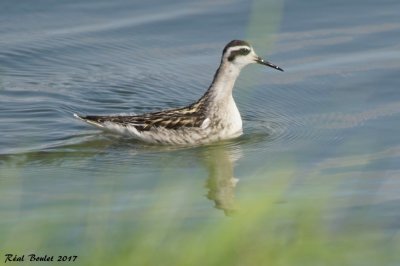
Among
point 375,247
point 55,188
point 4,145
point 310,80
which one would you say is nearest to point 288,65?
point 310,80

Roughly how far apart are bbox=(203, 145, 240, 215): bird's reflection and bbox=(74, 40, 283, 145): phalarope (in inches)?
14.8

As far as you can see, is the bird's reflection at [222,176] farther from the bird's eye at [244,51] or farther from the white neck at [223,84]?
the bird's eye at [244,51]

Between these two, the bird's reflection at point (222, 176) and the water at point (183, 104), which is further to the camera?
the bird's reflection at point (222, 176)

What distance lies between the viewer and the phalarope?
15.4 m

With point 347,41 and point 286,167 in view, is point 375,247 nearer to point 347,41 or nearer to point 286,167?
point 286,167

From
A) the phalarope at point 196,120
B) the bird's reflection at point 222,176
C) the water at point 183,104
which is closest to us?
the water at point 183,104

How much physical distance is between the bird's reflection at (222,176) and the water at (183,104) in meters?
0.03

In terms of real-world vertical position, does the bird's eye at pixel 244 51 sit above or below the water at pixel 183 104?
above

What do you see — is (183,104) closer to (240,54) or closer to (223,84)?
(223,84)

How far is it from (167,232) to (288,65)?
30.6ft

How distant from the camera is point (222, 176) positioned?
1341cm

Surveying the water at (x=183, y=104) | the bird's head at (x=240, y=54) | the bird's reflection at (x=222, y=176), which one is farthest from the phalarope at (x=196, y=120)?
the bird's reflection at (x=222, y=176)

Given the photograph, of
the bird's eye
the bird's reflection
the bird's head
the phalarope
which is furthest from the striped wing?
the bird's eye

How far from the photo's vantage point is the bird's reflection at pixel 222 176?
39.4ft
